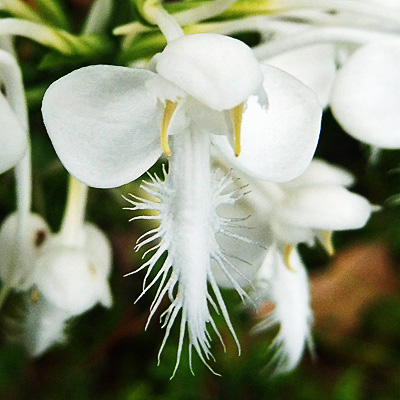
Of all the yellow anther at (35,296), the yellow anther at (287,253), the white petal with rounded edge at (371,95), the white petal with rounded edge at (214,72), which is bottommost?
the yellow anther at (35,296)

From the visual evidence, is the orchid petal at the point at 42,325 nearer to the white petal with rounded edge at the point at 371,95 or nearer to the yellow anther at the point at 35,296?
the yellow anther at the point at 35,296

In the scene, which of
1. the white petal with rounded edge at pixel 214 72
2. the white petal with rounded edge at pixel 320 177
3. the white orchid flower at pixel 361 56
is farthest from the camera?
the white petal with rounded edge at pixel 320 177

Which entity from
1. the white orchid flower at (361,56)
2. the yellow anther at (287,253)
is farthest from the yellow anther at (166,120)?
the yellow anther at (287,253)

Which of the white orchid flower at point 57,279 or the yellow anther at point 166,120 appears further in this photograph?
the white orchid flower at point 57,279

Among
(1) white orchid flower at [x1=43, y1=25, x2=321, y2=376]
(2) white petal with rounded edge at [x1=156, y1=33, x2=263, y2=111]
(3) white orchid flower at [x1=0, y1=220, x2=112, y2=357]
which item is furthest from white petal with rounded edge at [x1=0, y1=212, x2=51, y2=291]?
(2) white petal with rounded edge at [x1=156, y1=33, x2=263, y2=111]

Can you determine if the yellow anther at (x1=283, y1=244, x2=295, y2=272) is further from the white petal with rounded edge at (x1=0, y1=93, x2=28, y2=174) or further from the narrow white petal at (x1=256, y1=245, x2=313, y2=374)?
the white petal with rounded edge at (x1=0, y1=93, x2=28, y2=174)

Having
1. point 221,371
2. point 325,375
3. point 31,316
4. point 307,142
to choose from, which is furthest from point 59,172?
point 325,375

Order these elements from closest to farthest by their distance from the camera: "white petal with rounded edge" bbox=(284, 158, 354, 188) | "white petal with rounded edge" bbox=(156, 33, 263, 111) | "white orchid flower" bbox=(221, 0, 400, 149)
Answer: "white petal with rounded edge" bbox=(156, 33, 263, 111) → "white orchid flower" bbox=(221, 0, 400, 149) → "white petal with rounded edge" bbox=(284, 158, 354, 188)

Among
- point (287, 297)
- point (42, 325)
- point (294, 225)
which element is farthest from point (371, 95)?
point (42, 325)

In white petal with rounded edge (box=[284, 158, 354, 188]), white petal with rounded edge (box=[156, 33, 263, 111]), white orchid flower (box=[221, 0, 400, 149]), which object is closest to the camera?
white petal with rounded edge (box=[156, 33, 263, 111])
